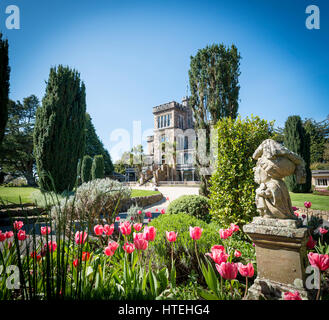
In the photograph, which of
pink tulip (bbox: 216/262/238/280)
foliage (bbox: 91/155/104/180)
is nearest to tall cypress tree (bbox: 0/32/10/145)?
pink tulip (bbox: 216/262/238/280)

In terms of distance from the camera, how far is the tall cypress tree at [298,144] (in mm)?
12133

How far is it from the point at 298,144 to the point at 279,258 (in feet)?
44.4

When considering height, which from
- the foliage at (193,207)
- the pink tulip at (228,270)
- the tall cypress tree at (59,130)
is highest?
the tall cypress tree at (59,130)

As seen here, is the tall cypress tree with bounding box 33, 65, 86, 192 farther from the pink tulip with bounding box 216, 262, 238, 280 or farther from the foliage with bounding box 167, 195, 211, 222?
the pink tulip with bounding box 216, 262, 238, 280

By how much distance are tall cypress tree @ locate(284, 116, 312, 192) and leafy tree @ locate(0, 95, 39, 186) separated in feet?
71.4

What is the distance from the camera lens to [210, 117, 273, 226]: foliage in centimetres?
435

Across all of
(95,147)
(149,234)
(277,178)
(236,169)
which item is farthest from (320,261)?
(95,147)

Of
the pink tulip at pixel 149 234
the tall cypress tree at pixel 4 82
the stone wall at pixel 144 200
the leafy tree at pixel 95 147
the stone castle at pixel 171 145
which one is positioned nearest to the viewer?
the pink tulip at pixel 149 234

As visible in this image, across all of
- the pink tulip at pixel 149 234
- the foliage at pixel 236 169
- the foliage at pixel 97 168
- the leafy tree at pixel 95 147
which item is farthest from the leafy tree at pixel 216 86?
→ the leafy tree at pixel 95 147

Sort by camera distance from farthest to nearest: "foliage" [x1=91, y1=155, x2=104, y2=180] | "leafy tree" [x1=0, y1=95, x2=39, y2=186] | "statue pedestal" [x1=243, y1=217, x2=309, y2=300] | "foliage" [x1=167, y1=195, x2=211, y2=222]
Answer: "foliage" [x1=91, y1=155, x2=104, y2=180]
"leafy tree" [x1=0, y1=95, x2=39, y2=186]
"foliage" [x1=167, y1=195, x2=211, y2=222]
"statue pedestal" [x1=243, y1=217, x2=309, y2=300]

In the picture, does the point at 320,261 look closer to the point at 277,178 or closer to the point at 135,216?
the point at 277,178

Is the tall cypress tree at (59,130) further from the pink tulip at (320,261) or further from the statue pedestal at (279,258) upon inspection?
the pink tulip at (320,261)

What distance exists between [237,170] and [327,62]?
2.70 m

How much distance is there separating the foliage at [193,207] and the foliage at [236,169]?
105 centimetres
